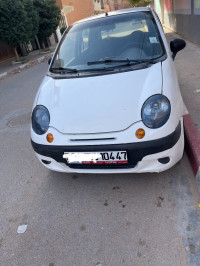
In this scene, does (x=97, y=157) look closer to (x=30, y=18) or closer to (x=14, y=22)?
(x=14, y=22)

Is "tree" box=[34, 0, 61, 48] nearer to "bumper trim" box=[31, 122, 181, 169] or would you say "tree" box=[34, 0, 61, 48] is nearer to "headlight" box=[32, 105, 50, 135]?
"headlight" box=[32, 105, 50, 135]

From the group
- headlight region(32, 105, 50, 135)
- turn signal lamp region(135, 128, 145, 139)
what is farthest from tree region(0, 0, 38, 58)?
turn signal lamp region(135, 128, 145, 139)

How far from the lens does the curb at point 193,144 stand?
2398 mm

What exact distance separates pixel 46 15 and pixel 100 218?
18.2 meters

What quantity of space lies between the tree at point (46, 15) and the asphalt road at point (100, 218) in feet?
55.4

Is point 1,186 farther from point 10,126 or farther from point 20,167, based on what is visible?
point 10,126

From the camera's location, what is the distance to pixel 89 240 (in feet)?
6.49

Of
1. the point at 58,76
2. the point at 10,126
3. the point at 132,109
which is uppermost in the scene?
the point at 58,76

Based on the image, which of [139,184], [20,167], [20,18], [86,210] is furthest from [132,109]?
[20,18]

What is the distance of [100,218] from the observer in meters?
2.17

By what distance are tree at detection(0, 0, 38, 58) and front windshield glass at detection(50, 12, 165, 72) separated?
35.5 ft

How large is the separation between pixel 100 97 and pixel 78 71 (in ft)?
2.35

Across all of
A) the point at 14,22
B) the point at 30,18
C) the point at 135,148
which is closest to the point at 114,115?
the point at 135,148

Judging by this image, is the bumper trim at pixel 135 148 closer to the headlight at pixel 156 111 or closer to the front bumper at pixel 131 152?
the front bumper at pixel 131 152
